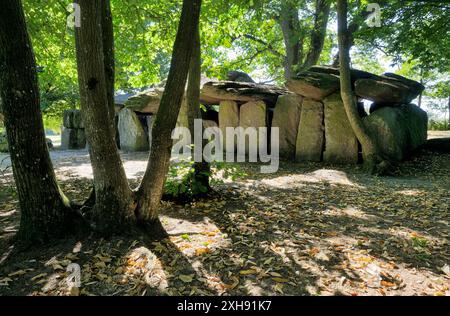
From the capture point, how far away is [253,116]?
1101 centimetres

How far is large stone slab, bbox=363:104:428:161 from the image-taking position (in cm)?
872

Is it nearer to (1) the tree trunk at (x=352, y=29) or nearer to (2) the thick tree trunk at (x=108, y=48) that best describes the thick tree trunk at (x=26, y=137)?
(2) the thick tree trunk at (x=108, y=48)

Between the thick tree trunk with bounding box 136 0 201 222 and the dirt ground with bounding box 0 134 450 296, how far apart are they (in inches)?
18.3

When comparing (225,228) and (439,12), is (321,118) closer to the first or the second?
(439,12)

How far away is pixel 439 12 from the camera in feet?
29.0

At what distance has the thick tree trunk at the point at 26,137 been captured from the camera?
9.76ft

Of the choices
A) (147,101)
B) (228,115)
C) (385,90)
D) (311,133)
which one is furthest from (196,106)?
(147,101)

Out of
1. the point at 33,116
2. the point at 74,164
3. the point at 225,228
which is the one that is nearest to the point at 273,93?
the point at 74,164

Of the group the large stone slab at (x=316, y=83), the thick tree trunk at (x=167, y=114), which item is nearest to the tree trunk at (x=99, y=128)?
the thick tree trunk at (x=167, y=114)

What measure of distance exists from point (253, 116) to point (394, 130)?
434cm

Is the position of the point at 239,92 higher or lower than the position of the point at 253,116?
higher

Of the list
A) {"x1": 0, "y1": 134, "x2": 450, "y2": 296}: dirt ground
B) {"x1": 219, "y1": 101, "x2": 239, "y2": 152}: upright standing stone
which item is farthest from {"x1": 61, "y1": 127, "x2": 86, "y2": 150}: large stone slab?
{"x1": 0, "y1": 134, "x2": 450, "y2": 296}: dirt ground

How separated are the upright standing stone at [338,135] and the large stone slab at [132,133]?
24.4 feet

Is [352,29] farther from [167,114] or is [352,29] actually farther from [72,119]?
[72,119]
